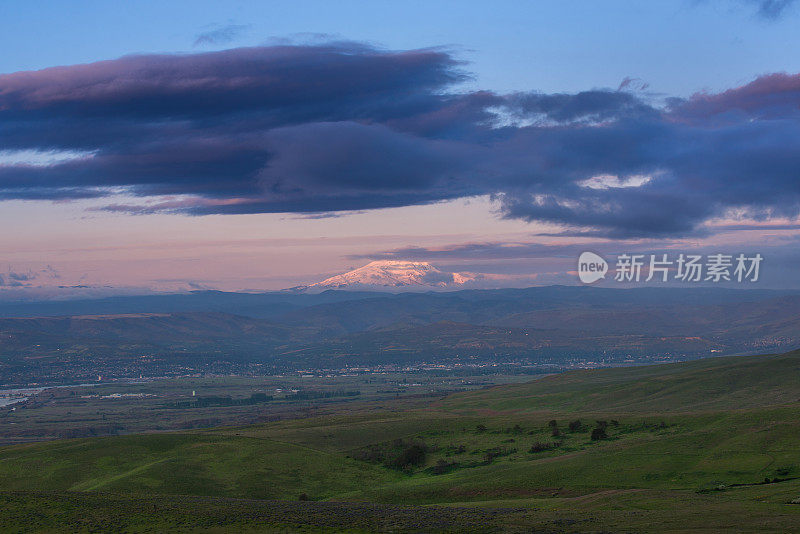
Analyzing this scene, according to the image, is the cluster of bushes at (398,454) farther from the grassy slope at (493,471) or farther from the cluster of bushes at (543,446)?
the cluster of bushes at (543,446)

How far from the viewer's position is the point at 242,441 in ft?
417

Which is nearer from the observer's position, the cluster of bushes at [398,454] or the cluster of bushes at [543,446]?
the cluster of bushes at [543,446]

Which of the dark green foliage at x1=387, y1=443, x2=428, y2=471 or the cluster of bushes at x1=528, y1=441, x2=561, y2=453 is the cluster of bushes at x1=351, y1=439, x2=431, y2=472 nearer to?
the dark green foliage at x1=387, y1=443, x2=428, y2=471

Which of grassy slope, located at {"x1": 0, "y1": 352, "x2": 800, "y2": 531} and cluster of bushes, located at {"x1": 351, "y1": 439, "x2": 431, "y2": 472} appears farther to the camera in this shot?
cluster of bushes, located at {"x1": 351, "y1": 439, "x2": 431, "y2": 472}

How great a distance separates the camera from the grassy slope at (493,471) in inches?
2532

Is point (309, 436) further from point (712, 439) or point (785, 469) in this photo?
point (785, 469)

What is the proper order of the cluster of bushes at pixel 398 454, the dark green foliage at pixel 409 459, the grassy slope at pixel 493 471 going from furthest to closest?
1. the cluster of bushes at pixel 398 454
2. the dark green foliage at pixel 409 459
3. the grassy slope at pixel 493 471

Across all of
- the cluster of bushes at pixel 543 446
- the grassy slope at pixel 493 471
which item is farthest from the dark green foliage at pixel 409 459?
the cluster of bushes at pixel 543 446

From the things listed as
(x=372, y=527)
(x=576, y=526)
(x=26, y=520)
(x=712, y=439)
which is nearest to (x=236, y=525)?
(x=372, y=527)

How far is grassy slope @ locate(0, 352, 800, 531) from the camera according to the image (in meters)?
64.3

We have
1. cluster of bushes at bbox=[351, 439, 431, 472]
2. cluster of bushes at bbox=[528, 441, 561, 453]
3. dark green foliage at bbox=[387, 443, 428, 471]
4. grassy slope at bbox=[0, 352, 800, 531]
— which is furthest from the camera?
cluster of bushes at bbox=[351, 439, 431, 472]

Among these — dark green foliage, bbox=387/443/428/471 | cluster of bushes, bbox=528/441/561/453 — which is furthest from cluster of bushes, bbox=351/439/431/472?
cluster of bushes, bbox=528/441/561/453

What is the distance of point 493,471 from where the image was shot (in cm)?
9900

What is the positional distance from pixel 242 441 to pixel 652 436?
65.9m
